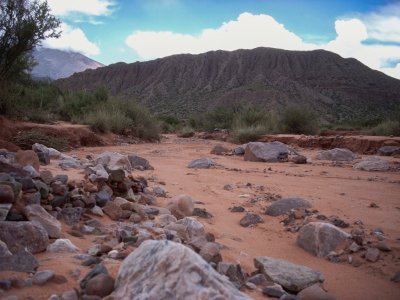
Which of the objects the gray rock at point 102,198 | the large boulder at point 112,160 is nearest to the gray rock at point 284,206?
the gray rock at point 102,198

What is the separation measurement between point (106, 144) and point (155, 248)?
38.5 feet

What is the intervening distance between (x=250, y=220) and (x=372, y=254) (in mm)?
1398

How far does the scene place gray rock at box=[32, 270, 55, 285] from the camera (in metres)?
2.19

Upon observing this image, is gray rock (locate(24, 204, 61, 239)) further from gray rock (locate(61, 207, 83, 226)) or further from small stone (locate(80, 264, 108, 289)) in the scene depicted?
small stone (locate(80, 264, 108, 289))

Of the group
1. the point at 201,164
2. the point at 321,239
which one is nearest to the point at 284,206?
the point at 321,239

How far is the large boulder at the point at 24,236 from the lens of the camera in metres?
2.59

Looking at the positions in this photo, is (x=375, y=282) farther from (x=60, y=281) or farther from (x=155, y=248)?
(x=60, y=281)

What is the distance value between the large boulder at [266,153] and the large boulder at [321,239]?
268 inches

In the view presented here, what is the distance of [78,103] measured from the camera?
17.8 metres

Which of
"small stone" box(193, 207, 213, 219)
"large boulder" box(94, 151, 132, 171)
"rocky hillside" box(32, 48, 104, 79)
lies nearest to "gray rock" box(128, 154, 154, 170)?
"large boulder" box(94, 151, 132, 171)

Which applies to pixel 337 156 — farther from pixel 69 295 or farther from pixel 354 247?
pixel 69 295

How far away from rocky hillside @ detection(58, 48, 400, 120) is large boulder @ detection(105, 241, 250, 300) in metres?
43.6

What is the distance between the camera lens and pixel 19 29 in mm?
11422

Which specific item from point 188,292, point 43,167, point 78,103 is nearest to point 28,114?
point 78,103
